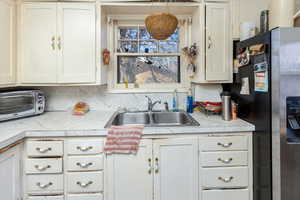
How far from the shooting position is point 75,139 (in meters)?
1.56

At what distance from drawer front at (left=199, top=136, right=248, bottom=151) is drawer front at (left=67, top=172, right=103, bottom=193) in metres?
0.85

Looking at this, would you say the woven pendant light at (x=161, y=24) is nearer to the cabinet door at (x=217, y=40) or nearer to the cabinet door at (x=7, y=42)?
the cabinet door at (x=217, y=40)

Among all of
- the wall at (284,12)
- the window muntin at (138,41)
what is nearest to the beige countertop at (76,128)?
the wall at (284,12)

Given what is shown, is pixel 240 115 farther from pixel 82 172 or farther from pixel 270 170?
pixel 82 172

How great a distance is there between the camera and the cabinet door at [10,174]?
1337 millimetres

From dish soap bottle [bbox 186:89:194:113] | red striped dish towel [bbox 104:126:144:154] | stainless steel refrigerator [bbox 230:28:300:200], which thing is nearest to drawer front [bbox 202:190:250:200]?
stainless steel refrigerator [bbox 230:28:300:200]

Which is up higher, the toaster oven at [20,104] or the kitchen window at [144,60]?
the kitchen window at [144,60]

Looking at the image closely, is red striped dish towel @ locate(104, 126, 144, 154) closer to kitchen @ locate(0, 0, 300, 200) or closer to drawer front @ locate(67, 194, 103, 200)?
kitchen @ locate(0, 0, 300, 200)

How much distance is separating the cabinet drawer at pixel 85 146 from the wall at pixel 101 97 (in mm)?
785

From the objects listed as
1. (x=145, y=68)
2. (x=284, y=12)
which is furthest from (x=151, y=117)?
(x=284, y=12)

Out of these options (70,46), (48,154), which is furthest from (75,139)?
(70,46)

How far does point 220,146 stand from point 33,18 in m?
2.03

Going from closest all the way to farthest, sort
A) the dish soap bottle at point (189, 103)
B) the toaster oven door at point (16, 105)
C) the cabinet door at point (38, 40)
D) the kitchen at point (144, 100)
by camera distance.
→ the kitchen at point (144, 100) → the toaster oven door at point (16, 105) → the cabinet door at point (38, 40) → the dish soap bottle at point (189, 103)

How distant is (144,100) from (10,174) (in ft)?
4.54
